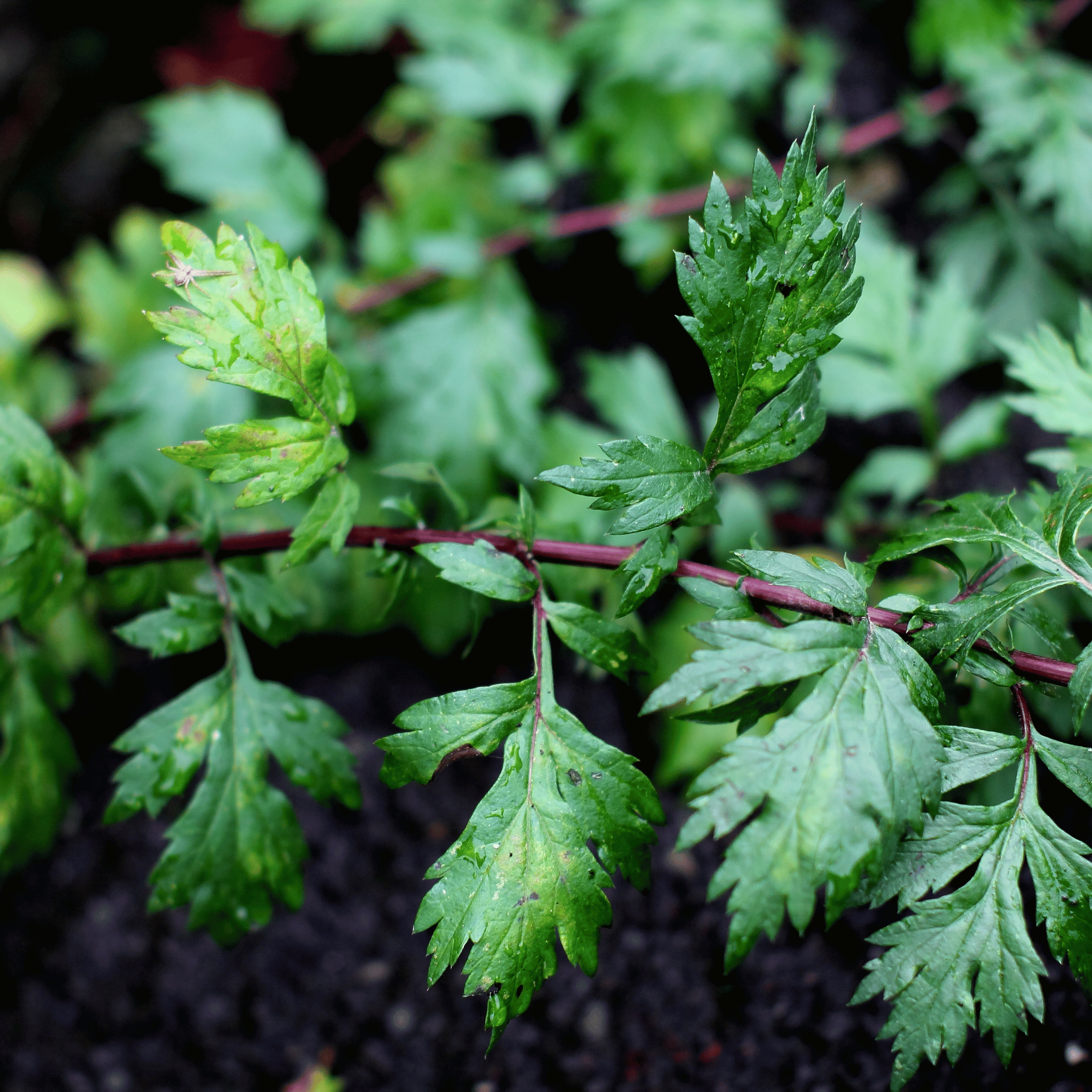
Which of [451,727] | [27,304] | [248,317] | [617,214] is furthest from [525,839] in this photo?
[27,304]

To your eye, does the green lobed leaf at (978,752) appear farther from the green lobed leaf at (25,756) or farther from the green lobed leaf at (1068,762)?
the green lobed leaf at (25,756)

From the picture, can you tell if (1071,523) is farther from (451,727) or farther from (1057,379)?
(451,727)

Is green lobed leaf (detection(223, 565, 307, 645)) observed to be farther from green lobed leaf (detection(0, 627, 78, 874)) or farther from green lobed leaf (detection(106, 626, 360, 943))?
green lobed leaf (detection(0, 627, 78, 874))

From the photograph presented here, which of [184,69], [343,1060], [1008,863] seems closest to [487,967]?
[1008,863]

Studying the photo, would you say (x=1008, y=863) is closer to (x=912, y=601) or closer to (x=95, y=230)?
(x=912, y=601)

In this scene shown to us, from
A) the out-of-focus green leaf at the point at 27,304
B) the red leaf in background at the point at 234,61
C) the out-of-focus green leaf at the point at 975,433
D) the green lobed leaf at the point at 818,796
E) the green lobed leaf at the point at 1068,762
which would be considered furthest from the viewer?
the red leaf in background at the point at 234,61

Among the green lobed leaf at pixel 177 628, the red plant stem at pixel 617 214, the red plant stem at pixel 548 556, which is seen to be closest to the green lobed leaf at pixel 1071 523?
the red plant stem at pixel 548 556

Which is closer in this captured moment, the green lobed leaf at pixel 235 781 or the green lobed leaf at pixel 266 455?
the green lobed leaf at pixel 266 455

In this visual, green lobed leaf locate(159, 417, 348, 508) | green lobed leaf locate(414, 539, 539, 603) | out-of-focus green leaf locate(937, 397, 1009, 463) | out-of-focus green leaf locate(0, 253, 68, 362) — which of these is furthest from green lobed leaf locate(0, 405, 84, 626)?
Result: out-of-focus green leaf locate(937, 397, 1009, 463)
